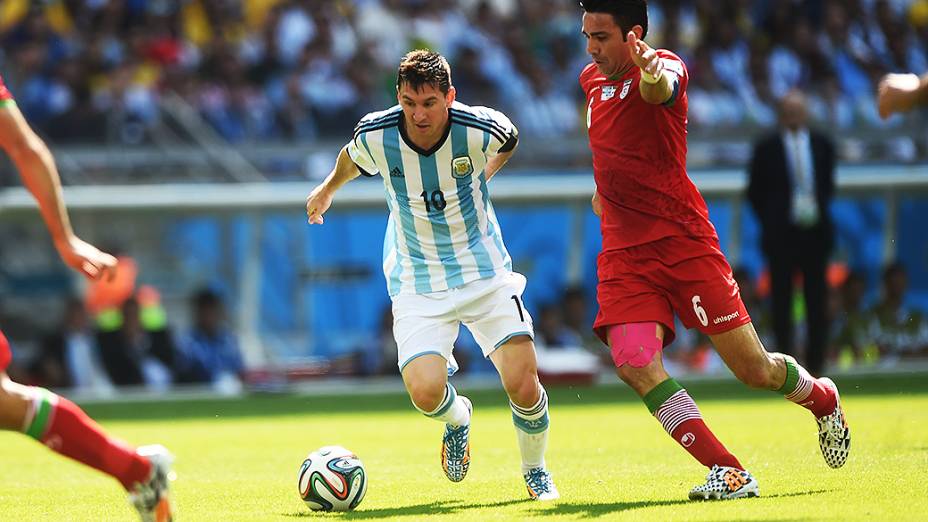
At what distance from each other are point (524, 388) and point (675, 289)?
85cm

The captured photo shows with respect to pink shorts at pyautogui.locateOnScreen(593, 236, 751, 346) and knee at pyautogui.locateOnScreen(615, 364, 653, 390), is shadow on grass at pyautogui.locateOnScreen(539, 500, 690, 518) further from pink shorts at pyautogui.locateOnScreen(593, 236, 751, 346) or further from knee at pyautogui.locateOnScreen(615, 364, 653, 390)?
pink shorts at pyautogui.locateOnScreen(593, 236, 751, 346)

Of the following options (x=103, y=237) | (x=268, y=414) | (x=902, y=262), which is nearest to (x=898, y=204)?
(x=902, y=262)

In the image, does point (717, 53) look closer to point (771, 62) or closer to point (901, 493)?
point (771, 62)

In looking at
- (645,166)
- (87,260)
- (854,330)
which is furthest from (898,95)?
(854,330)

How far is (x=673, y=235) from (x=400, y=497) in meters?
1.85

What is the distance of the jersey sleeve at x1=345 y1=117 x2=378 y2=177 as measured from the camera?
23.9 feet

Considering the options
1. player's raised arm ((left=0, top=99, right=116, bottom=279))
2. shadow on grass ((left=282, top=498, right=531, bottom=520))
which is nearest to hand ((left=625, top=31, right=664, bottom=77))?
shadow on grass ((left=282, top=498, right=531, bottom=520))

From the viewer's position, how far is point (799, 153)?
14.2 meters

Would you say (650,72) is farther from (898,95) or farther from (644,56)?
(898,95)

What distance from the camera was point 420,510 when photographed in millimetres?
6617

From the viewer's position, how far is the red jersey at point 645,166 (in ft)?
22.8

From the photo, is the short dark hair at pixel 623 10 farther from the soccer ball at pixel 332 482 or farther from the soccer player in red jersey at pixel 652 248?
the soccer ball at pixel 332 482

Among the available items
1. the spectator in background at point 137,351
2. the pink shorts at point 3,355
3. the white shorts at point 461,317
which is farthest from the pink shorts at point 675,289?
the spectator in background at point 137,351

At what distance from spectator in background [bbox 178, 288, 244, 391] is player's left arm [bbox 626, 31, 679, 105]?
11442mm
